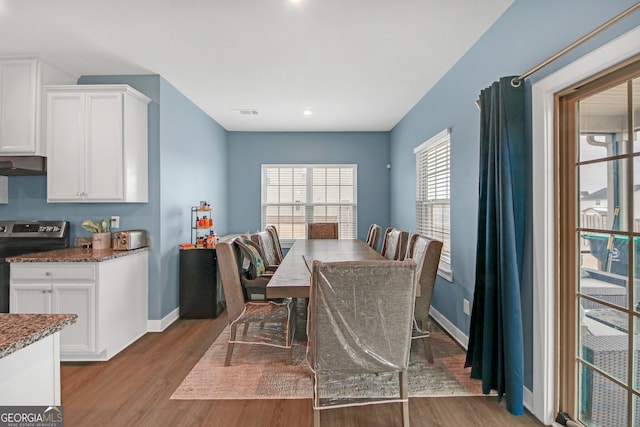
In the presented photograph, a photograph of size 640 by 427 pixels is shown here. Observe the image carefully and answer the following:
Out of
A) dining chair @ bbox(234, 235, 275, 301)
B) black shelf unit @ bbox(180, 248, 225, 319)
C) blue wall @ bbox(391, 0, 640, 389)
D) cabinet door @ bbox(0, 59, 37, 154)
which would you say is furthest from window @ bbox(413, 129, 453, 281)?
cabinet door @ bbox(0, 59, 37, 154)

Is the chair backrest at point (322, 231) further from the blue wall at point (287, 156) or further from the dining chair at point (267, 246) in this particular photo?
the dining chair at point (267, 246)

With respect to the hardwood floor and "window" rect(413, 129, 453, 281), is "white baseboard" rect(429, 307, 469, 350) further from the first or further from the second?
the hardwood floor

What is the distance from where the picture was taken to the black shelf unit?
395 cm

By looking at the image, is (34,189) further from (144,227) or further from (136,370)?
(136,370)

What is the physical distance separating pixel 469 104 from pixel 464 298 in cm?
172

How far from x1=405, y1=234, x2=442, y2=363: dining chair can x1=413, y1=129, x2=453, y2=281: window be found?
82cm

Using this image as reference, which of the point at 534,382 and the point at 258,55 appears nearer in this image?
the point at 534,382

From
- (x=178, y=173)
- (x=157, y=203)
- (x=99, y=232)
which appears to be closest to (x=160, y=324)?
(x=99, y=232)

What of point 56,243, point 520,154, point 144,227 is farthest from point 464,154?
point 56,243

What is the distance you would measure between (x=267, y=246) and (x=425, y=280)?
6.34ft

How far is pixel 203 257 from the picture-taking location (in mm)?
3949

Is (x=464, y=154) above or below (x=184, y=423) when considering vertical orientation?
A: above

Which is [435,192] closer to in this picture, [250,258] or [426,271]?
[426,271]

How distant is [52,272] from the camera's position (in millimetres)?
2762
